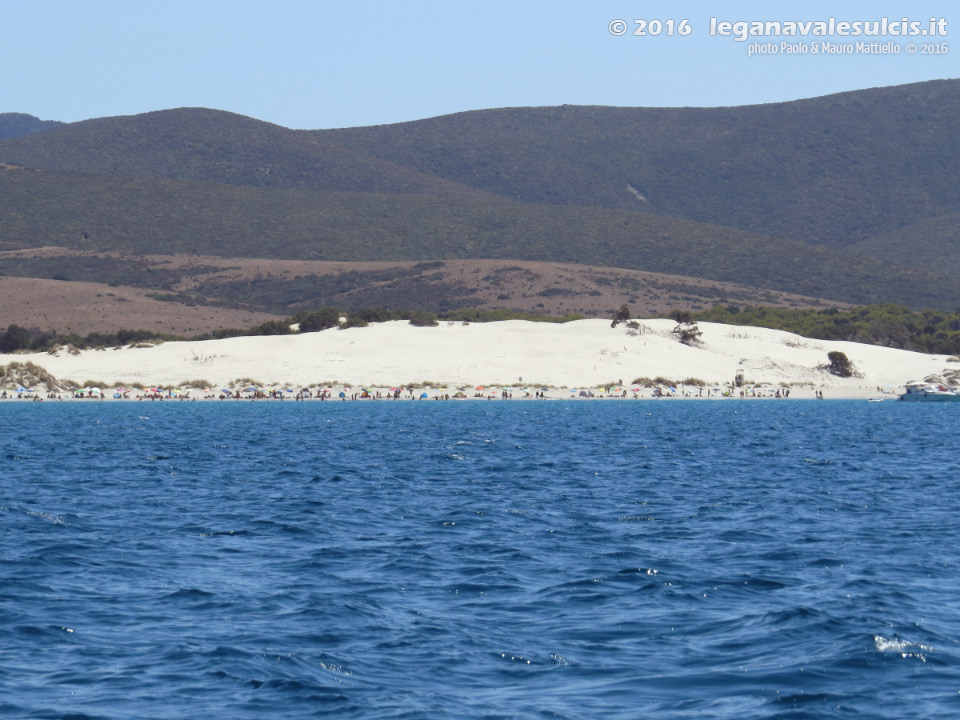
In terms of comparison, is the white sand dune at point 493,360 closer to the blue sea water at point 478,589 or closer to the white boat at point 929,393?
the white boat at point 929,393

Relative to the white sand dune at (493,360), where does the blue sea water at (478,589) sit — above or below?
below

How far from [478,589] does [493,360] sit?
7716 centimetres

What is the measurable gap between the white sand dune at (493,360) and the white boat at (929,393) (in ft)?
12.7

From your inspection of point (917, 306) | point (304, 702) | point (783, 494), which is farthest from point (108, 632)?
point (917, 306)

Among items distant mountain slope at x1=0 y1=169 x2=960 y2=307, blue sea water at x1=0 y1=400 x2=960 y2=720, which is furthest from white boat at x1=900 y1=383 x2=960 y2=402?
distant mountain slope at x1=0 y1=169 x2=960 y2=307

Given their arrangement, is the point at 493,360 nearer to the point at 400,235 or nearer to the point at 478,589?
the point at 478,589

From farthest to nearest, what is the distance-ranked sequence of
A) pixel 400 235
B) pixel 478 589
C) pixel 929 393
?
pixel 400 235
pixel 929 393
pixel 478 589

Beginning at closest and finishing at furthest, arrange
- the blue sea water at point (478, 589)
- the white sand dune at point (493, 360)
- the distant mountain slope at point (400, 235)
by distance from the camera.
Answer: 1. the blue sea water at point (478, 589)
2. the white sand dune at point (493, 360)
3. the distant mountain slope at point (400, 235)

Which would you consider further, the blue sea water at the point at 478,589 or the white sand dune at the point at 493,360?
the white sand dune at the point at 493,360

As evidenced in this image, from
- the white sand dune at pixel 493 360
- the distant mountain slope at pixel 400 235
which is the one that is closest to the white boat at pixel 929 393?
the white sand dune at pixel 493 360

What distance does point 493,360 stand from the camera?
3681 inches

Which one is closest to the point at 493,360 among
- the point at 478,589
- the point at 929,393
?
the point at 929,393

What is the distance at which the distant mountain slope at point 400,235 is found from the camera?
171500 millimetres

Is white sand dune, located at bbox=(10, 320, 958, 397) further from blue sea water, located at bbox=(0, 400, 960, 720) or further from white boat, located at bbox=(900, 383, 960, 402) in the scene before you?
blue sea water, located at bbox=(0, 400, 960, 720)
